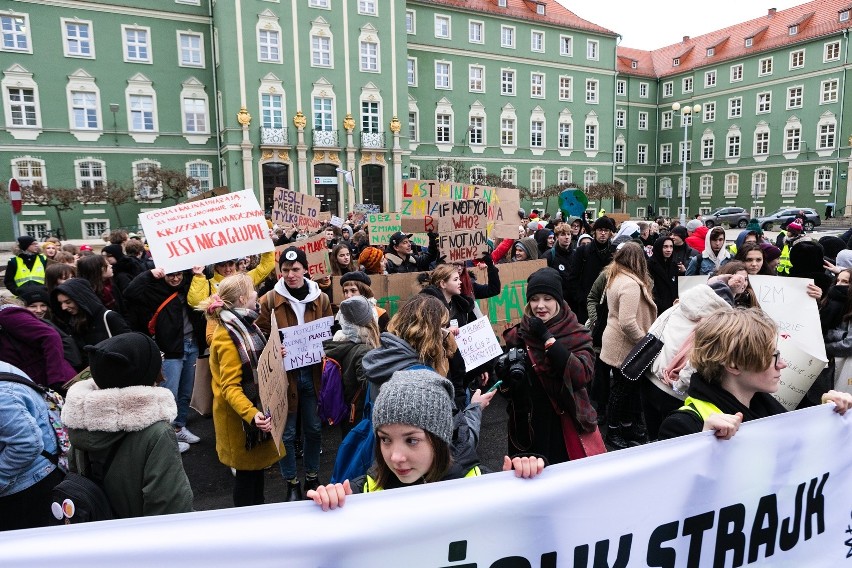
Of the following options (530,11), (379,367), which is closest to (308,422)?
(379,367)

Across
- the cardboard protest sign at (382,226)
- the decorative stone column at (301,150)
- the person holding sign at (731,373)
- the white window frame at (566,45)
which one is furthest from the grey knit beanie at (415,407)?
the white window frame at (566,45)

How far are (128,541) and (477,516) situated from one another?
0.97 metres

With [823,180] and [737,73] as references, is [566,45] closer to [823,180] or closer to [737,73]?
[737,73]

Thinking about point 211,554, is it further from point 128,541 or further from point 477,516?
point 477,516

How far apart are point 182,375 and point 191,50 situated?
3368cm

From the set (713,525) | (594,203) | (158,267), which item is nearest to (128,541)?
(713,525)

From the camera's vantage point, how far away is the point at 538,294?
10.4 feet

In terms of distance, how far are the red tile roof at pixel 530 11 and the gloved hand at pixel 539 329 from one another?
4011cm

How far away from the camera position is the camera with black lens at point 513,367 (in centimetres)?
287

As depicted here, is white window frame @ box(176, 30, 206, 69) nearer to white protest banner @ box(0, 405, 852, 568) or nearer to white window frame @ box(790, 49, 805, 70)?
white protest banner @ box(0, 405, 852, 568)

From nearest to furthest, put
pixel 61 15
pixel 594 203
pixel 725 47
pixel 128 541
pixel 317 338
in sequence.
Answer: pixel 128 541, pixel 317 338, pixel 61 15, pixel 594 203, pixel 725 47

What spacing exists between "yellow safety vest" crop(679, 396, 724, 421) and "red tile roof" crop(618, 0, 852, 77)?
169 feet

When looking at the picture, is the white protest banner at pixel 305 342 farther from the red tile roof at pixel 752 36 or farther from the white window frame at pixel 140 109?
the red tile roof at pixel 752 36

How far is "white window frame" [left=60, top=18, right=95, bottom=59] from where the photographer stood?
30.1 metres
